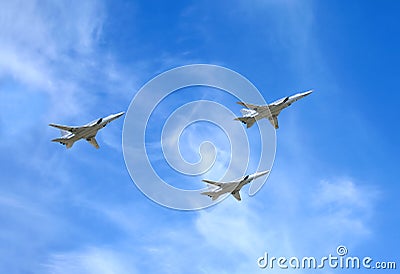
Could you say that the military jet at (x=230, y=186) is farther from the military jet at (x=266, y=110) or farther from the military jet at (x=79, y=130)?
the military jet at (x=79, y=130)

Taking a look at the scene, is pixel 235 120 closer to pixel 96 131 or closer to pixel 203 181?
pixel 203 181

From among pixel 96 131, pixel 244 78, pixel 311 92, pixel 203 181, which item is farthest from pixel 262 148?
pixel 96 131

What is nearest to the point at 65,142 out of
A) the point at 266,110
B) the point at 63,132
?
the point at 63,132

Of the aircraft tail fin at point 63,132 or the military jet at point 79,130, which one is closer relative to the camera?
the military jet at point 79,130

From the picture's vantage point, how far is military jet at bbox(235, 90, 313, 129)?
4904 inches

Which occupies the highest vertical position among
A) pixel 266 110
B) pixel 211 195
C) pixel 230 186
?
pixel 266 110

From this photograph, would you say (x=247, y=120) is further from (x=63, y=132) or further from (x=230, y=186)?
(x=63, y=132)

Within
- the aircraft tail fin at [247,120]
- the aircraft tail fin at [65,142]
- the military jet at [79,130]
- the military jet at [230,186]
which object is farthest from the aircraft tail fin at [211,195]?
the aircraft tail fin at [65,142]

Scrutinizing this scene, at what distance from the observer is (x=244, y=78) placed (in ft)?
322

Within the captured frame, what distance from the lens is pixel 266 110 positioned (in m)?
126

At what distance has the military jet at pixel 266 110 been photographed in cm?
12456

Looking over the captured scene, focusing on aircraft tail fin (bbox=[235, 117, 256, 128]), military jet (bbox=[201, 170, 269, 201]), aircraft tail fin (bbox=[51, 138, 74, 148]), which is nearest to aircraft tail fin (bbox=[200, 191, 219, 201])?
military jet (bbox=[201, 170, 269, 201])

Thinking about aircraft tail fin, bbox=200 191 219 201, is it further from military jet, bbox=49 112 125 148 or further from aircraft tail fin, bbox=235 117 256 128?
military jet, bbox=49 112 125 148

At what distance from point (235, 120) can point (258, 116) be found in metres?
7.00
